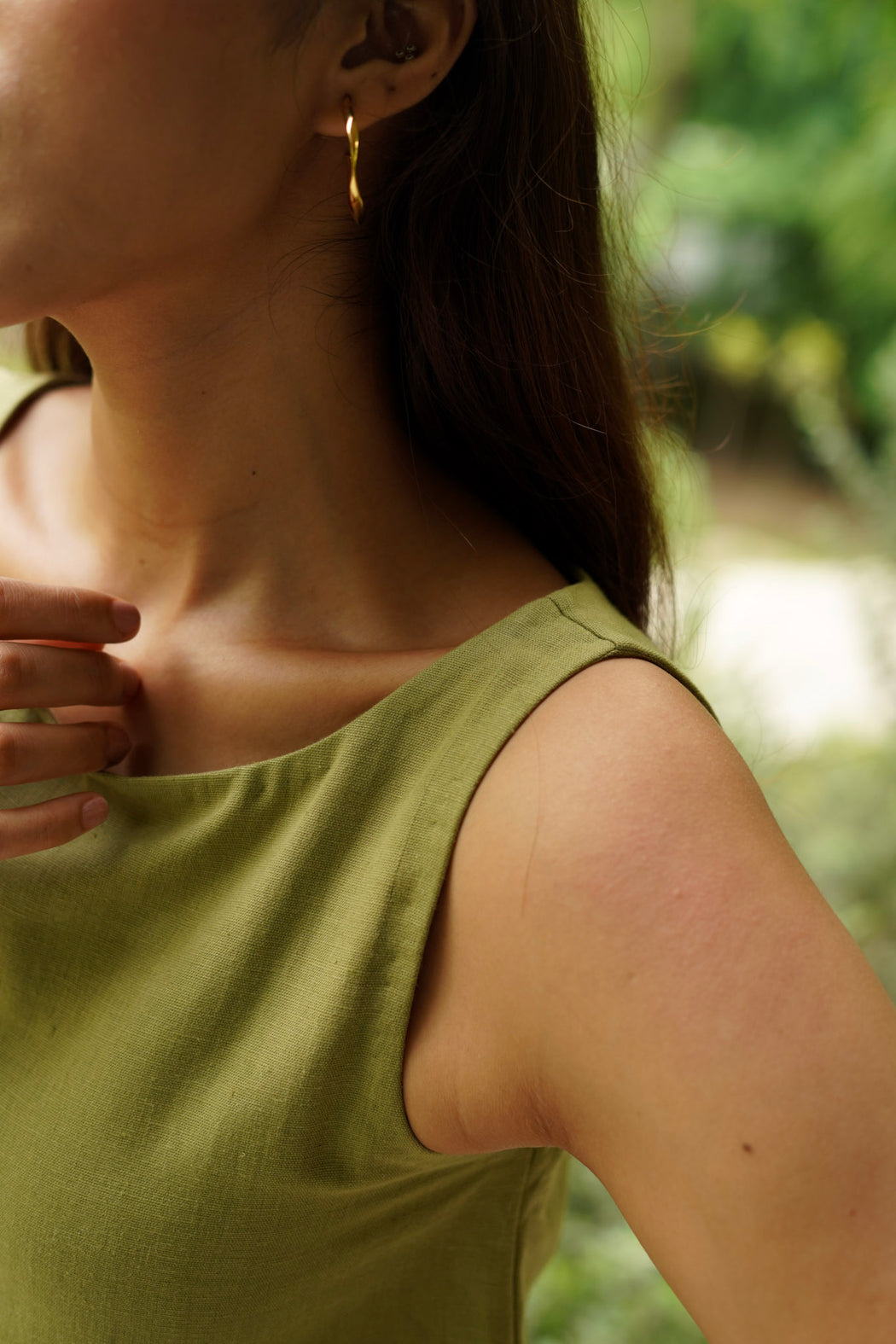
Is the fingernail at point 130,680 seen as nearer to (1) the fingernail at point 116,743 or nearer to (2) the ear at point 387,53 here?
(1) the fingernail at point 116,743

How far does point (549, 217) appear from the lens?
92cm

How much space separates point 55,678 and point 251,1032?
30 centimetres

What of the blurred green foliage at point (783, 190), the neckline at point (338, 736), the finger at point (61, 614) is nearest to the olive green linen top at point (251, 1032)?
the neckline at point (338, 736)

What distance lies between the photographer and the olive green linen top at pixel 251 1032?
0.78 meters

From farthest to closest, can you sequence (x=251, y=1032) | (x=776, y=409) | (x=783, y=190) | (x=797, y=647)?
1. (x=776, y=409)
2. (x=783, y=190)
3. (x=797, y=647)
4. (x=251, y=1032)

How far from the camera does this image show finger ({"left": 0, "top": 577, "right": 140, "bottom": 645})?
2.92 feet

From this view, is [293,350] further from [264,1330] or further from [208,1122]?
[264,1330]

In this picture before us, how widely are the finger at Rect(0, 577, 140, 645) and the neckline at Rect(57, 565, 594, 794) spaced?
0.12m

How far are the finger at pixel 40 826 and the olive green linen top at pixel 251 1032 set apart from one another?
29mm

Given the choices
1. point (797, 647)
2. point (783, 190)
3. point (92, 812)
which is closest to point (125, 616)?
point (92, 812)

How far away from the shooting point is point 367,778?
2.73 feet

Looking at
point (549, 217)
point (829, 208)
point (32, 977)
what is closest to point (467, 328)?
point (549, 217)

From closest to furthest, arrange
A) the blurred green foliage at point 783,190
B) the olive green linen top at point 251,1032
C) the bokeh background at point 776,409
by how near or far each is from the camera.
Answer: the olive green linen top at point 251,1032 → the bokeh background at point 776,409 → the blurred green foliage at point 783,190

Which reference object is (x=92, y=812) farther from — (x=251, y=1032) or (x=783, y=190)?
(x=783, y=190)
